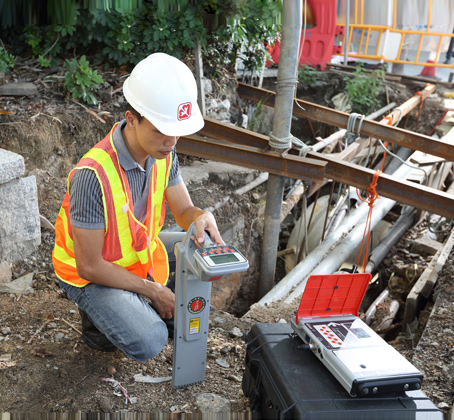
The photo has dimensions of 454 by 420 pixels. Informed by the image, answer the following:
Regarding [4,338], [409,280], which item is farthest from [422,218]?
[4,338]

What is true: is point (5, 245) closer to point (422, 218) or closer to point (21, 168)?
point (21, 168)

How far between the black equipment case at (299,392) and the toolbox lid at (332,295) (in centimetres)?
16

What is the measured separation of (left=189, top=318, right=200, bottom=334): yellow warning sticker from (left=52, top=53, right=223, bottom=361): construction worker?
0.15 m

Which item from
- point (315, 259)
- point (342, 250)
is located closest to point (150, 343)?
point (315, 259)

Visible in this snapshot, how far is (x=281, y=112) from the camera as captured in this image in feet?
12.9

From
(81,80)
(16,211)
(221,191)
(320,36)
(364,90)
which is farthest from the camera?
(320,36)

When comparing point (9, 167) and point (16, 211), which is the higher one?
point (9, 167)

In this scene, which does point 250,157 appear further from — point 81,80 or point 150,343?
point 150,343

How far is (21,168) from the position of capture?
2951 millimetres

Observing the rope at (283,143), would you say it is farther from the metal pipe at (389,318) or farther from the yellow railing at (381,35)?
the yellow railing at (381,35)

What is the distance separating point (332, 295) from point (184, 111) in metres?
1.06

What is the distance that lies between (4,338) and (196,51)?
152 inches

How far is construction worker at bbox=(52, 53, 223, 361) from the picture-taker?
2012mm

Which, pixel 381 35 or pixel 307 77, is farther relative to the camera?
pixel 381 35
